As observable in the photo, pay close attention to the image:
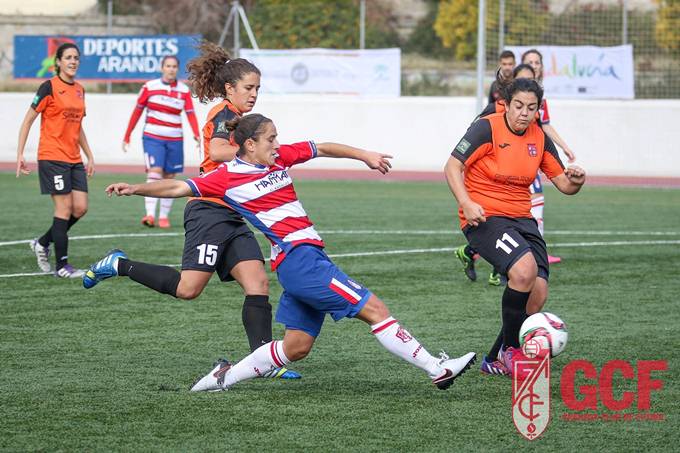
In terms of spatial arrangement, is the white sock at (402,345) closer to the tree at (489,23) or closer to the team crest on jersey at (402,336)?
the team crest on jersey at (402,336)

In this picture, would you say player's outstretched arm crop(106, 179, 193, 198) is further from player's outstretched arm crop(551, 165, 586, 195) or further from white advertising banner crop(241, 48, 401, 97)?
white advertising banner crop(241, 48, 401, 97)

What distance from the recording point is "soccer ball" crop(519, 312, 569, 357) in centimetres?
573

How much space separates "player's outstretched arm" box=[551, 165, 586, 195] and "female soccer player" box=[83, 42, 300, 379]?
186 cm

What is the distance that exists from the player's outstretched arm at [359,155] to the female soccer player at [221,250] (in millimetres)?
567

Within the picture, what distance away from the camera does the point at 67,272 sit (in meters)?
9.75

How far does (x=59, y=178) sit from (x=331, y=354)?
13.5 ft

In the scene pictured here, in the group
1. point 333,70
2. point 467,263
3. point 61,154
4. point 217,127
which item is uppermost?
point 333,70

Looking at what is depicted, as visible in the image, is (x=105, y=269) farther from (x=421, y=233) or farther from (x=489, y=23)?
(x=489, y=23)

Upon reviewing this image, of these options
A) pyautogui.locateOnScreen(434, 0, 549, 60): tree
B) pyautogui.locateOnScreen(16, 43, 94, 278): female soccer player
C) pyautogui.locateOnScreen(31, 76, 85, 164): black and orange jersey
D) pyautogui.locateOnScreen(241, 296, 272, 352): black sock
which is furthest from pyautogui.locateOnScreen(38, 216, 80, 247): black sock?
pyautogui.locateOnScreen(434, 0, 549, 60): tree

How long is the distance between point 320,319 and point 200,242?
0.97 m

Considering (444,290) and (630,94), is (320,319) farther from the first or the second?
(630,94)

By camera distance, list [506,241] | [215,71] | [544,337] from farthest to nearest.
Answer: [215,71], [506,241], [544,337]

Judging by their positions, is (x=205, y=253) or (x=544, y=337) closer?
(x=544, y=337)

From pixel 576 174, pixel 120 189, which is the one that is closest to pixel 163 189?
pixel 120 189
